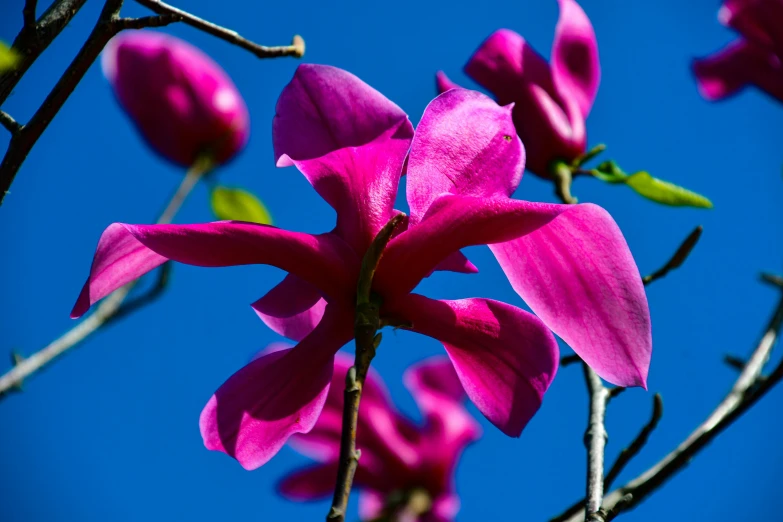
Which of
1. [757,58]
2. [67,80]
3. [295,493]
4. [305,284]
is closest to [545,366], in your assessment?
[305,284]

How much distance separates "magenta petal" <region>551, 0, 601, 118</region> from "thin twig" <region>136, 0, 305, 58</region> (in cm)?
42

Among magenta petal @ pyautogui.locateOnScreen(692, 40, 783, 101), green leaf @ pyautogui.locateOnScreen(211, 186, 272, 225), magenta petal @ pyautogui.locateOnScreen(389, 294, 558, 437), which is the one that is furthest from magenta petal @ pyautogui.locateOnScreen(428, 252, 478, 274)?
magenta petal @ pyautogui.locateOnScreen(692, 40, 783, 101)

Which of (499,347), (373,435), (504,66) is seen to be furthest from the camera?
(373,435)

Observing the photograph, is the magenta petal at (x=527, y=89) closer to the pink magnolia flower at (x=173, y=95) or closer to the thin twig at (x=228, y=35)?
the thin twig at (x=228, y=35)

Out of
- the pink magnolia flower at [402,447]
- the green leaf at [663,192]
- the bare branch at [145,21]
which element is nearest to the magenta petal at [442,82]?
the green leaf at [663,192]

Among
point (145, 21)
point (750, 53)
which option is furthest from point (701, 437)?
point (750, 53)

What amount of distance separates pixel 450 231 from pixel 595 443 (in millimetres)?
239

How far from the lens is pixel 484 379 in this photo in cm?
64

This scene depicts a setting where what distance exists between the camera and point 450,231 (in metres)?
0.59

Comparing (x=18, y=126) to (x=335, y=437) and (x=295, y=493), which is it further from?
Result: (x=295, y=493)

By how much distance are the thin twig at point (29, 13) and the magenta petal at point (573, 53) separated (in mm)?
610

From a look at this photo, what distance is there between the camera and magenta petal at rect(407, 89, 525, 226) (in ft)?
2.05

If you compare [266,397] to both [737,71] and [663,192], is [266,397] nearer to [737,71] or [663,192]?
[663,192]

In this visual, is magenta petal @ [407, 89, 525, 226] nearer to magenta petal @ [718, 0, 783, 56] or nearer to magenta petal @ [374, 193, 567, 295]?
magenta petal @ [374, 193, 567, 295]
